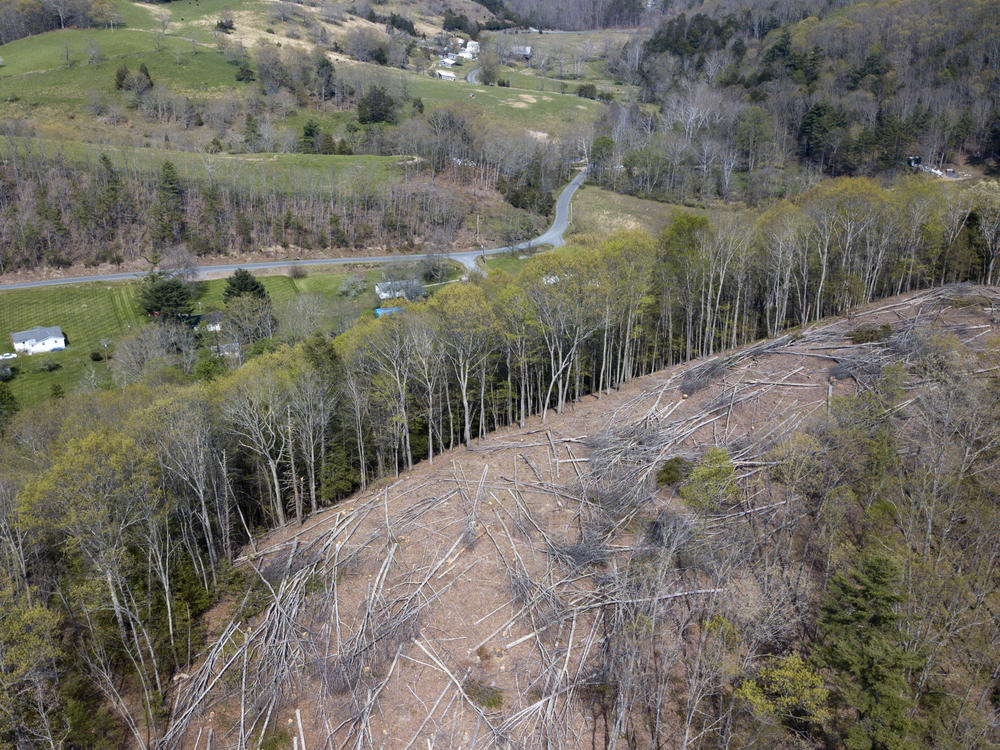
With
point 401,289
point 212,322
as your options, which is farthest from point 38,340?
point 401,289

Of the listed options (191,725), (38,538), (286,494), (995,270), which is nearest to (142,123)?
(286,494)

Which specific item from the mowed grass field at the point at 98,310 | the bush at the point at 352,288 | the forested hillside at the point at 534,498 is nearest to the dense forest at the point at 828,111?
the mowed grass field at the point at 98,310

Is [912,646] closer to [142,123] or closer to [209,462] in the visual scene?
[209,462]

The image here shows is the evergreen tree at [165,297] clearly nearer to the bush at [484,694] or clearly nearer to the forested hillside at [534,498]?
the forested hillside at [534,498]

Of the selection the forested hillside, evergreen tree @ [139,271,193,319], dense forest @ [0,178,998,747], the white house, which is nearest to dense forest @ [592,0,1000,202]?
the forested hillside

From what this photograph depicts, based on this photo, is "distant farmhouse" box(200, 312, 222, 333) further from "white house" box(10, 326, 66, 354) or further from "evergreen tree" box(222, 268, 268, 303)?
"white house" box(10, 326, 66, 354)

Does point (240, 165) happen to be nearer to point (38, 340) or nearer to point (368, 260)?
point (368, 260)
